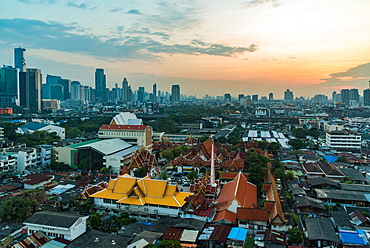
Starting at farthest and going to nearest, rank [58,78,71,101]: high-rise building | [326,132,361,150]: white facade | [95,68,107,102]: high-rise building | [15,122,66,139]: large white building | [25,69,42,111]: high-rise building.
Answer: [95,68,107,102]: high-rise building
[58,78,71,101]: high-rise building
[25,69,42,111]: high-rise building
[15,122,66,139]: large white building
[326,132,361,150]: white facade

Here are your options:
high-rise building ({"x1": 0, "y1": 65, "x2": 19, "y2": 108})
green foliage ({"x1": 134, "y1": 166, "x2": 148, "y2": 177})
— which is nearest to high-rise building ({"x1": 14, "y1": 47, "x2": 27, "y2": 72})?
high-rise building ({"x1": 0, "y1": 65, "x2": 19, "y2": 108})

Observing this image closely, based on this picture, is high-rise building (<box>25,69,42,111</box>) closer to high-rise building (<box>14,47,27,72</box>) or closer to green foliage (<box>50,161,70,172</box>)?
high-rise building (<box>14,47,27,72</box>)

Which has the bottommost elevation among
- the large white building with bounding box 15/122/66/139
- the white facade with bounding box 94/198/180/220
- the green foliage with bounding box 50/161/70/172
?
the white facade with bounding box 94/198/180/220

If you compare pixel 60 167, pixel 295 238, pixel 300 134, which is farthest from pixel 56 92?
pixel 295 238

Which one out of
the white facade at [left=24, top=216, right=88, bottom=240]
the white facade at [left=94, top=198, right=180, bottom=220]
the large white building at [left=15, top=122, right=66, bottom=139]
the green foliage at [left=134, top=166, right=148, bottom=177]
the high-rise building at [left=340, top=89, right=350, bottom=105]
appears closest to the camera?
the white facade at [left=24, top=216, right=88, bottom=240]

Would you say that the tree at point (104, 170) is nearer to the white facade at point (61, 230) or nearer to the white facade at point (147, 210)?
the white facade at point (147, 210)

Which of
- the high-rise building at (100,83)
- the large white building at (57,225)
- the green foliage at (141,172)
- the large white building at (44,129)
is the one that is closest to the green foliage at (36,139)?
the large white building at (44,129)
